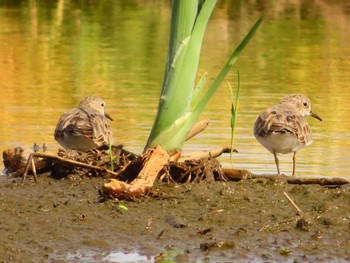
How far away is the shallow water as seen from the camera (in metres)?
11.0

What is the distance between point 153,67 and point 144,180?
30.5 ft

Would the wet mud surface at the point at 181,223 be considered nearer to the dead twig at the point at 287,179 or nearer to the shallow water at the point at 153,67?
the dead twig at the point at 287,179

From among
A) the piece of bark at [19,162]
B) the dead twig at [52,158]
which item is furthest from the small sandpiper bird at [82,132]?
the dead twig at [52,158]

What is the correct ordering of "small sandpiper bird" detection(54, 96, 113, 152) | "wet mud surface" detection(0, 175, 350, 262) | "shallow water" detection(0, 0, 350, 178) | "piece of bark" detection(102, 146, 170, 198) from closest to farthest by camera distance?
"wet mud surface" detection(0, 175, 350, 262) < "piece of bark" detection(102, 146, 170, 198) < "small sandpiper bird" detection(54, 96, 113, 152) < "shallow water" detection(0, 0, 350, 178)

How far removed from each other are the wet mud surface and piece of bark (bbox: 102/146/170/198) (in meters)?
0.08

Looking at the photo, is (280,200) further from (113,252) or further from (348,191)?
(113,252)

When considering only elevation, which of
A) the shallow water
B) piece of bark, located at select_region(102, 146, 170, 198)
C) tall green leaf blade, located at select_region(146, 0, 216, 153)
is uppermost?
tall green leaf blade, located at select_region(146, 0, 216, 153)

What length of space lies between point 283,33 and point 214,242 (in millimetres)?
15992

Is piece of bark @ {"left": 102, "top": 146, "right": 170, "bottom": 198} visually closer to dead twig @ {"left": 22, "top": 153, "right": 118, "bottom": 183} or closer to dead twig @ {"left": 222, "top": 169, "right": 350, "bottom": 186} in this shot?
dead twig @ {"left": 22, "top": 153, "right": 118, "bottom": 183}

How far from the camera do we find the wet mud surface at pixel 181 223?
21.7ft

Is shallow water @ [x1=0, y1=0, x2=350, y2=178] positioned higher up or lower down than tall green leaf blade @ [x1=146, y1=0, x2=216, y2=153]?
lower down

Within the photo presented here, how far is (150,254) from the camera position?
6.58 meters

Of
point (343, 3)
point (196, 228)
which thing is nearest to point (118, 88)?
point (196, 228)

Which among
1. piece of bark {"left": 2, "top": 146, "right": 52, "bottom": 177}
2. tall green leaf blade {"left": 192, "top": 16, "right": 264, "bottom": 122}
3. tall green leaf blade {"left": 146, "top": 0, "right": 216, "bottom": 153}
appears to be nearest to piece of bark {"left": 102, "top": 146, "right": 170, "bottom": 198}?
tall green leaf blade {"left": 146, "top": 0, "right": 216, "bottom": 153}
